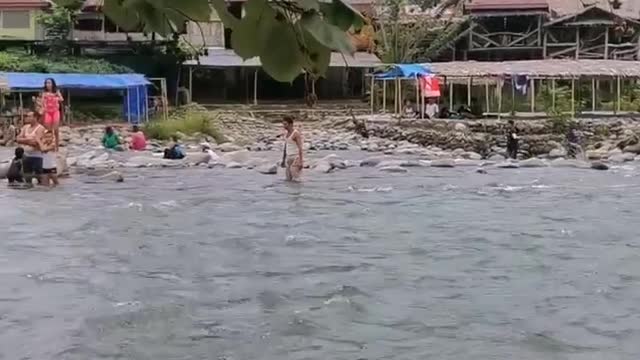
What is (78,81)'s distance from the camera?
95.2 ft

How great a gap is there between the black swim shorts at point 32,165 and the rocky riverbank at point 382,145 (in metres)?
4.30

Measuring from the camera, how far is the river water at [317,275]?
22.5 ft

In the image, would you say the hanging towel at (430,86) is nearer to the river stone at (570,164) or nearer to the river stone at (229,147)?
the river stone at (229,147)

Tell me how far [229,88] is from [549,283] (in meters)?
31.1

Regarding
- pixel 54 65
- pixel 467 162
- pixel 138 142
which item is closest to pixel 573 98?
pixel 467 162

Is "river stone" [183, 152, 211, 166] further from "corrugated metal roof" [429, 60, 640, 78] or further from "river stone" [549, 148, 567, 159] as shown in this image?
"corrugated metal roof" [429, 60, 640, 78]

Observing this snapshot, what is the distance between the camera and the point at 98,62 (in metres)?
32.2

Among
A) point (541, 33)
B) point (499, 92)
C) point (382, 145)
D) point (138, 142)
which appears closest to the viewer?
point (138, 142)

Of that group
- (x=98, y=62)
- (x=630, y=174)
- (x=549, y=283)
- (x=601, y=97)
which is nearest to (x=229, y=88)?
(x=98, y=62)

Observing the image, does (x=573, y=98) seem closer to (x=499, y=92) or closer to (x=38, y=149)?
(x=499, y=92)

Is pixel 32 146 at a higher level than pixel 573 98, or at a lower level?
higher

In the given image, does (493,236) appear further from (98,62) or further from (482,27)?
(482,27)

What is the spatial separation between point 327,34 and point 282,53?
0.14 meters

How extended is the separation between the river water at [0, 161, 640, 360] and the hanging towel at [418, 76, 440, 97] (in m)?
14.6
